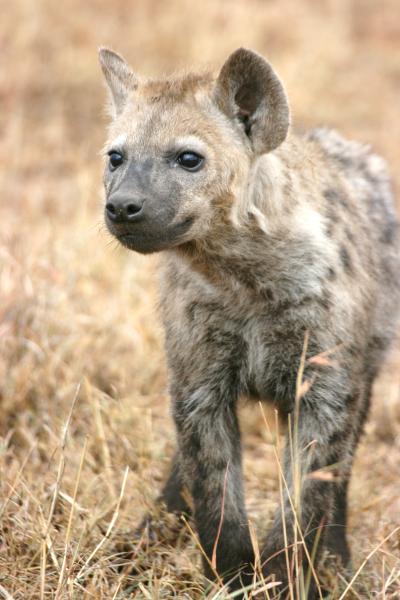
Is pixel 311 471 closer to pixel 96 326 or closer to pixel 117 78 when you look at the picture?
pixel 117 78

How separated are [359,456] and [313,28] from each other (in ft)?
20.6

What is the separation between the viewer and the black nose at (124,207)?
2.59 metres

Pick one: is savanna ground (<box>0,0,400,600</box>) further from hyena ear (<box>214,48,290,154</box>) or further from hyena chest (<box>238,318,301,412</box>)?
hyena ear (<box>214,48,290,154</box>)

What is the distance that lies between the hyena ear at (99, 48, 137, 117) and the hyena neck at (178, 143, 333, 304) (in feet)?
1.79

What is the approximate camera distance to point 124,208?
259 cm

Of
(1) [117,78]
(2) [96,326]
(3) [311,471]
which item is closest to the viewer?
(3) [311,471]

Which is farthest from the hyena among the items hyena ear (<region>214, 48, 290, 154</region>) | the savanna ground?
the savanna ground

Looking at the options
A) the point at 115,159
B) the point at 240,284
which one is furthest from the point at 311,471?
the point at 115,159

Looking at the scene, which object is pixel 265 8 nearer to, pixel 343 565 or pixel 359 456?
pixel 359 456

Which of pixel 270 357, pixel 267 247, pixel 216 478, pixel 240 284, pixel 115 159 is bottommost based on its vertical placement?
pixel 216 478

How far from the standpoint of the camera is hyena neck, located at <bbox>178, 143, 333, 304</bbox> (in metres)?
2.84

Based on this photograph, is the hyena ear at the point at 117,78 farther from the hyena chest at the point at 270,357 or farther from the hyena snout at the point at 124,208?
the hyena chest at the point at 270,357

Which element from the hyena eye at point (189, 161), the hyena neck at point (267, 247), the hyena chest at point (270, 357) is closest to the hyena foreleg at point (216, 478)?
the hyena chest at point (270, 357)

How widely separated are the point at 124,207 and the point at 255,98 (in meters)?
0.55
